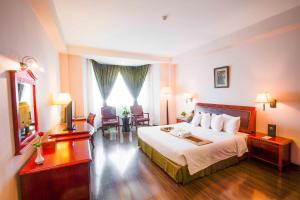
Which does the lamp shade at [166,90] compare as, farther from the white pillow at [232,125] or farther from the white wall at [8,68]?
the white wall at [8,68]

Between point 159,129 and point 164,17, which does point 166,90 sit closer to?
point 159,129

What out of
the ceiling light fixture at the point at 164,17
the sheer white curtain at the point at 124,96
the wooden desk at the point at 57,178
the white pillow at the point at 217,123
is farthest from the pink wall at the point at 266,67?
the wooden desk at the point at 57,178

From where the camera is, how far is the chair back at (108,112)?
5.46m

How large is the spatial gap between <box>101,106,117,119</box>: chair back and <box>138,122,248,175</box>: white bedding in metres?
2.62

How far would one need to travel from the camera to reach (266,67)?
305 centimetres

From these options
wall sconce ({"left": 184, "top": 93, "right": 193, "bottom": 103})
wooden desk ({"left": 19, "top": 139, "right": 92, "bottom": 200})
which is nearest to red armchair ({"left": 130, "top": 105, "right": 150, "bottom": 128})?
wall sconce ({"left": 184, "top": 93, "right": 193, "bottom": 103})

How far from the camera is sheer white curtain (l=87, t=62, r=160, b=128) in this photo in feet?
18.6

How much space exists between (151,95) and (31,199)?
17.6 feet

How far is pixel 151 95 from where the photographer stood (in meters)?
6.52

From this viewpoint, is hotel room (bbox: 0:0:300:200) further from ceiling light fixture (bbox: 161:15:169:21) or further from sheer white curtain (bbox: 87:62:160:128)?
sheer white curtain (bbox: 87:62:160:128)

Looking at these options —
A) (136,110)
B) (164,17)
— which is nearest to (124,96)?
(136,110)

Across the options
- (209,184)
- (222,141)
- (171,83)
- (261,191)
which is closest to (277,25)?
(222,141)

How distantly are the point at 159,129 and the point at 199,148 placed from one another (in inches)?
Answer: 52.7

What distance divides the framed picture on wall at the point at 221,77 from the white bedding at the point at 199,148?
1.40 meters
